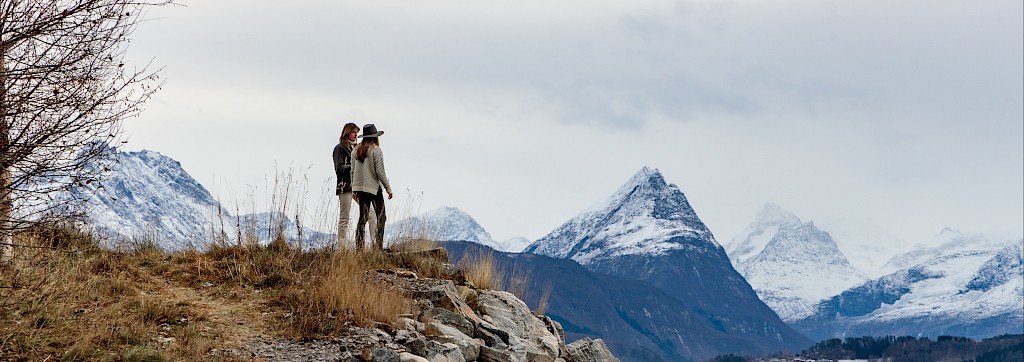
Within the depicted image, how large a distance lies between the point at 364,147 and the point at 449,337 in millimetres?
4656

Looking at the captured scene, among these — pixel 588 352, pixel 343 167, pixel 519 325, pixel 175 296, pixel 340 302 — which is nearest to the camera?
pixel 340 302

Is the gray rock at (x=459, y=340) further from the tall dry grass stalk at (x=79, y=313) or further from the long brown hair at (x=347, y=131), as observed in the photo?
the long brown hair at (x=347, y=131)

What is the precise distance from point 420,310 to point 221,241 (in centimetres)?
361

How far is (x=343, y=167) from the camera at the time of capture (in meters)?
16.3

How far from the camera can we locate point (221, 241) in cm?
1483

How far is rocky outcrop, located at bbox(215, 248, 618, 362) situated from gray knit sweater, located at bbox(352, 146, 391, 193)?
1.53 metres

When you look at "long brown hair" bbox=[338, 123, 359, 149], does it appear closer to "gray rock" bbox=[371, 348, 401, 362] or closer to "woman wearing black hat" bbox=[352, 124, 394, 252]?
"woman wearing black hat" bbox=[352, 124, 394, 252]

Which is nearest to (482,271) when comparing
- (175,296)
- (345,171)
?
(345,171)

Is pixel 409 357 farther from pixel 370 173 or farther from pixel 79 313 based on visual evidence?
pixel 370 173

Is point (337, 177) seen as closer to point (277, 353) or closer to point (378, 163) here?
point (378, 163)

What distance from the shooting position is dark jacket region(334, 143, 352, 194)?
16208 millimetres

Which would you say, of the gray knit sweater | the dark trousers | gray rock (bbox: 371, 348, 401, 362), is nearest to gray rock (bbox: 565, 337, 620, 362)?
the dark trousers

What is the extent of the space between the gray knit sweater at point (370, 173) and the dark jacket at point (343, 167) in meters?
0.34

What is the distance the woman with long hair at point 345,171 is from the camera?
16.0 meters
